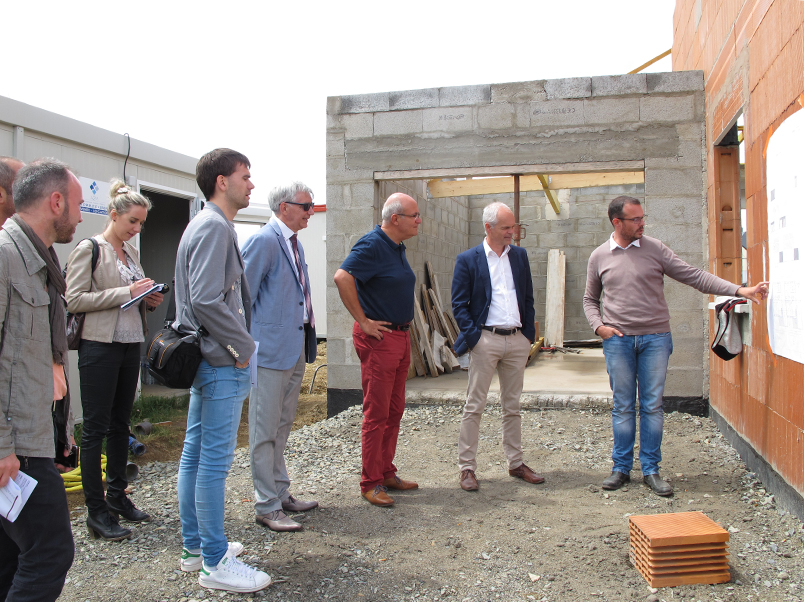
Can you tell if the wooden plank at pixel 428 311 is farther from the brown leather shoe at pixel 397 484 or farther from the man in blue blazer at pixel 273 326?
the man in blue blazer at pixel 273 326

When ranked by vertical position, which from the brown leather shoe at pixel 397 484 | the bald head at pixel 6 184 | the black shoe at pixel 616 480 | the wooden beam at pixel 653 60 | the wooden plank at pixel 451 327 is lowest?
the brown leather shoe at pixel 397 484

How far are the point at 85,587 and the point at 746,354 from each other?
4.28 m

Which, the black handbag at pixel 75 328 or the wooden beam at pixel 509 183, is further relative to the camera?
the wooden beam at pixel 509 183

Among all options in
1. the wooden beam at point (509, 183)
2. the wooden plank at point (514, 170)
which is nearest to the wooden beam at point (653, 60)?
the wooden beam at point (509, 183)

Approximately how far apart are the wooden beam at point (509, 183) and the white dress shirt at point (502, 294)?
550 centimetres

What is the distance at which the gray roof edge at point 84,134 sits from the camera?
5058 mm

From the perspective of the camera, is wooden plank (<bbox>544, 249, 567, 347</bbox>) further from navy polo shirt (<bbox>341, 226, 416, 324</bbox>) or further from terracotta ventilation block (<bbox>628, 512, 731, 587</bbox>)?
terracotta ventilation block (<bbox>628, 512, 731, 587</bbox>)

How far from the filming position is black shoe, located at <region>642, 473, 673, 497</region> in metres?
3.79

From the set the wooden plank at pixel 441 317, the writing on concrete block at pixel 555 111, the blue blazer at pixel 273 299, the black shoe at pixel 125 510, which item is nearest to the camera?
the blue blazer at pixel 273 299

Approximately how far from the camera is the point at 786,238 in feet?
10.6

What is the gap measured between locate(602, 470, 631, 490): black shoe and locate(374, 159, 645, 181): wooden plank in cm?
331

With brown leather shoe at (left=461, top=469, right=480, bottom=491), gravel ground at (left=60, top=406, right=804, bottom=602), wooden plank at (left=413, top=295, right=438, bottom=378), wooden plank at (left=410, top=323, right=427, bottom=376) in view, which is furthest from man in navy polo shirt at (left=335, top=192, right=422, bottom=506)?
wooden plank at (left=413, top=295, right=438, bottom=378)

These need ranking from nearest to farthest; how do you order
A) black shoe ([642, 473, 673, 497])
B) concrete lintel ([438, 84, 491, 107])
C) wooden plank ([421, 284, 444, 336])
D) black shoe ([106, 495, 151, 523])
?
black shoe ([106, 495, 151, 523]) → black shoe ([642, 473, 673, 497]) → concrete lintel ([438, 84, 491, 107]) → wooden plank ([421, 284, 444, 336])

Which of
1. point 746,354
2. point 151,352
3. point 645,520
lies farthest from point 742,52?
point 151,352
